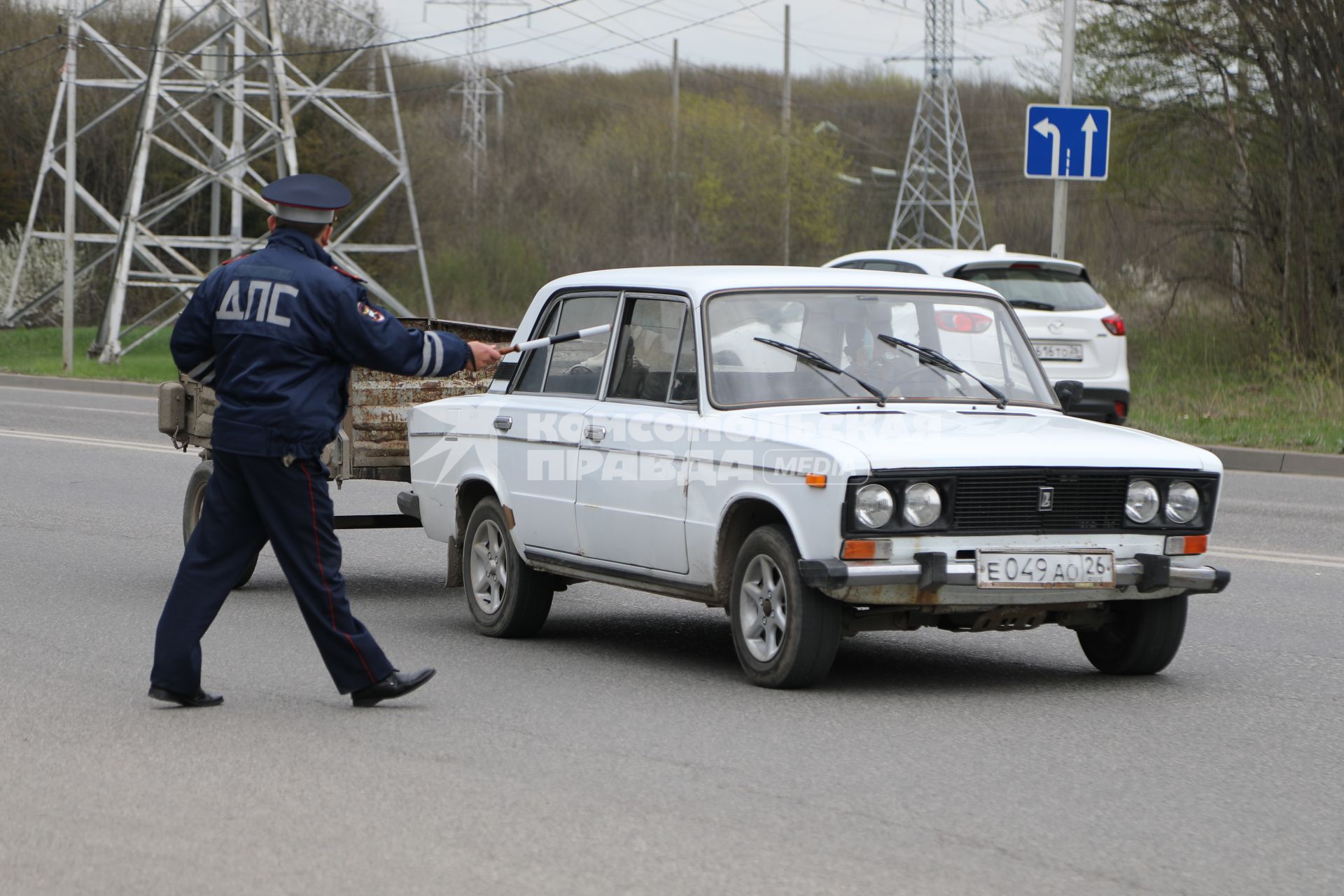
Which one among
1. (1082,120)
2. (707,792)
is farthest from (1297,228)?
(707,792)

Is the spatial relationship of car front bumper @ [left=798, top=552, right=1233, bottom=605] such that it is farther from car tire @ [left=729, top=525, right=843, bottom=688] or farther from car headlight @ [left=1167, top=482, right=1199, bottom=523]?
car headlight @ [left=1167, top=482, right=1199, bottom=523]

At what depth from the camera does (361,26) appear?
173 ft

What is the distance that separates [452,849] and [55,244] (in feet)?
148

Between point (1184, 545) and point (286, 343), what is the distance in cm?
347

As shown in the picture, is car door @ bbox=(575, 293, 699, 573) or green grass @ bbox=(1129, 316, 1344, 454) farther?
green grass @ bbox=(1129, 316, 1344, 454)

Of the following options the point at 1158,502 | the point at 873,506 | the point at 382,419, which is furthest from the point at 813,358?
the point at 382,419

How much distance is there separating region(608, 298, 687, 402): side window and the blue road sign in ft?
42.3

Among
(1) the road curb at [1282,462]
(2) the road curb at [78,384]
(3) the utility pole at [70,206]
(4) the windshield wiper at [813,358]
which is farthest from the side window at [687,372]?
(3) the utility pole at [70,206]

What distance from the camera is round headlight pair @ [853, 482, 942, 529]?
22.1 ft

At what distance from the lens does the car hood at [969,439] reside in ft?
22.5

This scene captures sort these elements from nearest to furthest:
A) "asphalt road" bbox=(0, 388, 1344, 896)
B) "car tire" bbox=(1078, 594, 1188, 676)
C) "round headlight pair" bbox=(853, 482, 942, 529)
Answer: "asphalt road" bbox=(0, 388, 1344, 896) < "round headlight pair" bbox=(853, 482, 942, 529) < "car tire" bbox=(1078, 594, 1188, 676)

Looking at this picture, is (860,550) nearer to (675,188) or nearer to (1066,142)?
(1066,142)

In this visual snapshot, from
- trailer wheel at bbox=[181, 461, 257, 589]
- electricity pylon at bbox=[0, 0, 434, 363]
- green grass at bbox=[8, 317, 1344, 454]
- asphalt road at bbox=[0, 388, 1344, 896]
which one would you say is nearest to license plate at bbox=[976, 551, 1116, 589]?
asphalt road at bbox=[0, 388, 1344, 896]

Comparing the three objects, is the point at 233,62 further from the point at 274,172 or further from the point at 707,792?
the point at 707,792
